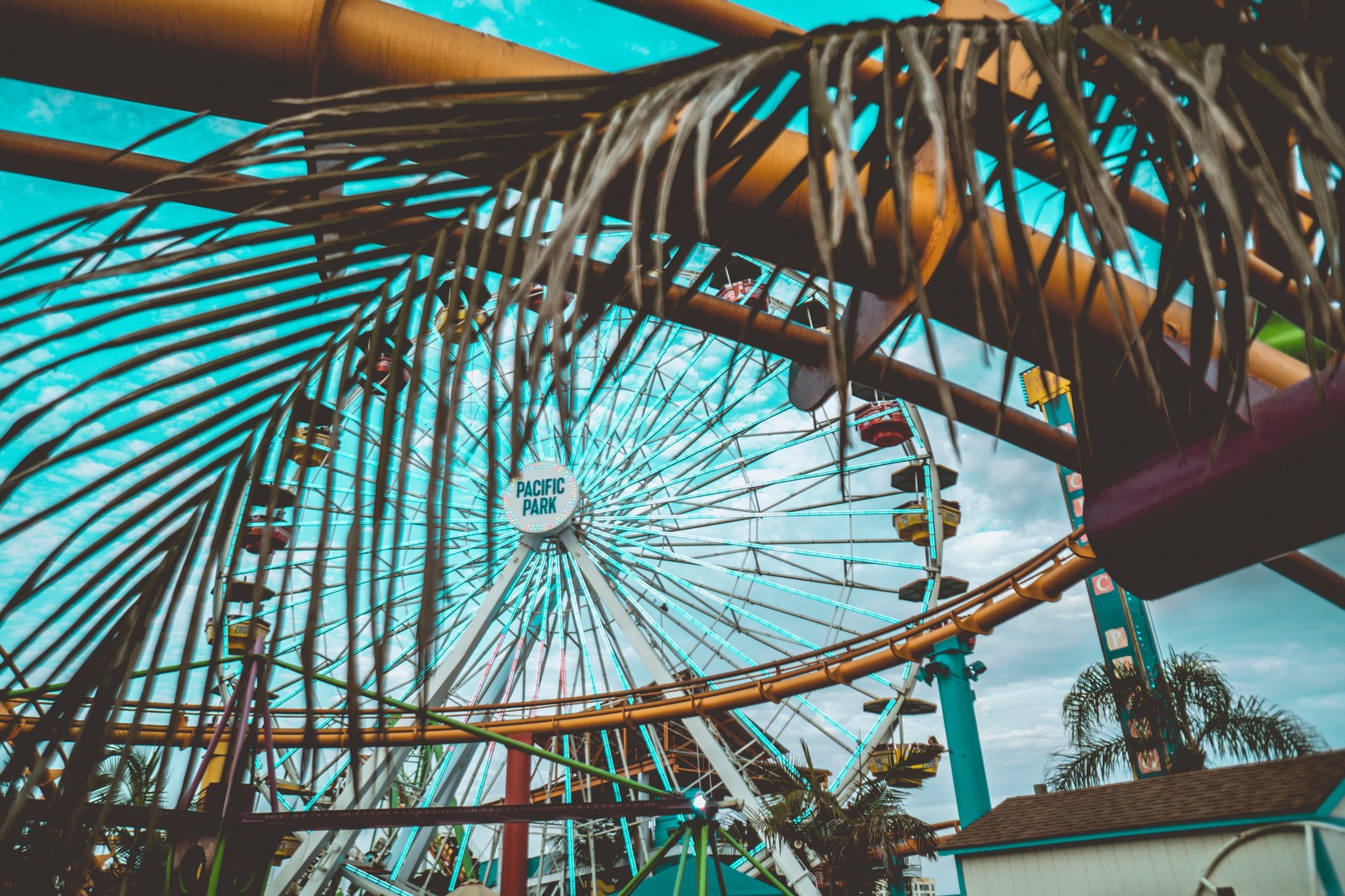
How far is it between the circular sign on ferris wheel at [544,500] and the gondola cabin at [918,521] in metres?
5.12

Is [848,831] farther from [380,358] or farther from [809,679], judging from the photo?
[380,358]

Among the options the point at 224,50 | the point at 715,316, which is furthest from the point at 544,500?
the point at 224,50

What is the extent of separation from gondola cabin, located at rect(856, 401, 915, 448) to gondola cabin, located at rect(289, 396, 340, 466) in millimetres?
13267

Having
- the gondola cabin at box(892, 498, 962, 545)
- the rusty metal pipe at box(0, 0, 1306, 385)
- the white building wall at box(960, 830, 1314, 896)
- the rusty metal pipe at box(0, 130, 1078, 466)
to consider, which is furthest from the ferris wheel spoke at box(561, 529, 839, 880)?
the rusty metal pipe at box(0, 0, 1306, 385)

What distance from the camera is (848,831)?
33.8ft

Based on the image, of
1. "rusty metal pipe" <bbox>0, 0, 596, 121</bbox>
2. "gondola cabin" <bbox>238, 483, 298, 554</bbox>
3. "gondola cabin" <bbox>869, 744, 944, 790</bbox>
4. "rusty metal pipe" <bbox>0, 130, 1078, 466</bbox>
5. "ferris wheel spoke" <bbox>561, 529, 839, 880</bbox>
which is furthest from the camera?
"gondola cabin" <bbox>869, 744, 944, 790</bbox>

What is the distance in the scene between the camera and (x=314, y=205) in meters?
1.01

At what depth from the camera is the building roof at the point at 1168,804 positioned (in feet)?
22.4

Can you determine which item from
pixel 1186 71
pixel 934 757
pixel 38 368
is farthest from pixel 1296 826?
pixel 38 368

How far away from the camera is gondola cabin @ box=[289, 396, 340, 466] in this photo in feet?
3.02

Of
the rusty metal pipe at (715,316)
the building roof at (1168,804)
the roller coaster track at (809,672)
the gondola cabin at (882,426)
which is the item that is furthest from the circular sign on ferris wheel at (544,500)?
the rusty metal pipe at (715,316)

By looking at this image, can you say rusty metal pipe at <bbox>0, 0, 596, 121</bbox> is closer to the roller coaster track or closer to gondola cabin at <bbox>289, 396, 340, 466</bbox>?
gondola cabin at <bbox>289, 396, 340, 466</bbox>

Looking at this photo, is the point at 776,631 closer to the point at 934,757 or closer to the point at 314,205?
the point at 934,757

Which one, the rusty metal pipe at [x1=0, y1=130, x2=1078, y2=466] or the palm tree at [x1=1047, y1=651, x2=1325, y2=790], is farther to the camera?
the palm tree at [x1=1047, y1=651, x2=1325, y2=790]
